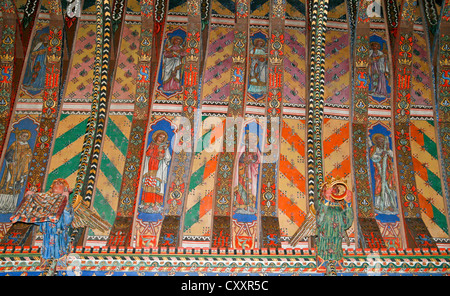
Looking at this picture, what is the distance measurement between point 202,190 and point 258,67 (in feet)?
10.1

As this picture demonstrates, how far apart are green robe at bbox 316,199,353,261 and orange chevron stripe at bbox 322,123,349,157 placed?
3.07 metres

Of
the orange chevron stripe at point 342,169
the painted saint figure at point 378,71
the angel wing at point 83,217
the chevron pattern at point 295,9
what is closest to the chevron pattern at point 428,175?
the painted saint figure at point 378,71

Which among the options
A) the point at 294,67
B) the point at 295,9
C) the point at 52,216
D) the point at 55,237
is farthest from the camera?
the point at 295,9

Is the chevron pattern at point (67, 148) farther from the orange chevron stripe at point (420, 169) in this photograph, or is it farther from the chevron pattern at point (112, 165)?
the orange chevron stripe at point (420, 169)

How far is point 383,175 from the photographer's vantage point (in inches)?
552

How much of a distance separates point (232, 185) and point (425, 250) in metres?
4.04

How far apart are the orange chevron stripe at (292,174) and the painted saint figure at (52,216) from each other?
478 cm

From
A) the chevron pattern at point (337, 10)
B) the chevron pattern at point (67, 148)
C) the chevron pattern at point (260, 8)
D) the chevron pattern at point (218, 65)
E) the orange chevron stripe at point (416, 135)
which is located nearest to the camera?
the chevron pattern at point (67, 148)

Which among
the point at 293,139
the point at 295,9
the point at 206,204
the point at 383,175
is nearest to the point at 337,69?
the point at 295,9

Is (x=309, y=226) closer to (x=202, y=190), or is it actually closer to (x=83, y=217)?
(x=202, y=190)

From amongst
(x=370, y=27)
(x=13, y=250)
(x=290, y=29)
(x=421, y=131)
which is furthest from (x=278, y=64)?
(x=13, y=250)

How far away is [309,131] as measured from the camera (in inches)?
537

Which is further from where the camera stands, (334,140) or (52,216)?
(334,140)

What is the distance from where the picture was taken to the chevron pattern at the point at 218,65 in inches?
576
